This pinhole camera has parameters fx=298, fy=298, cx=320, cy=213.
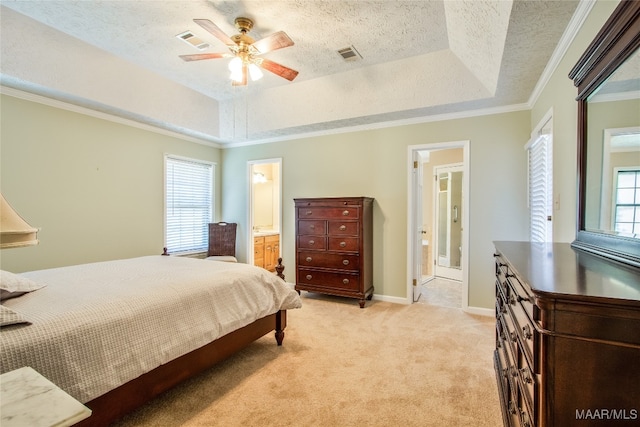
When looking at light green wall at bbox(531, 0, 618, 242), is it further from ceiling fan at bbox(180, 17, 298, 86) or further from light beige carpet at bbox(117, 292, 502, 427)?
ceiling fan at bbox(180, 17, 298, 86)

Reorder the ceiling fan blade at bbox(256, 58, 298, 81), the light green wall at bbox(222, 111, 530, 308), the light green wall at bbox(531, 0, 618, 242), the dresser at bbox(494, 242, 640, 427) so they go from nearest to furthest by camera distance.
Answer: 1. the dresser at bbox(494, 242, 640, 427)
2. the light green wall at bbox(531, 0, 618, 242)
3. the ceiling fan blade at bbox(256, 58, 298, 81)
4. the light green wall at bbox(222, 111, 530, 308)

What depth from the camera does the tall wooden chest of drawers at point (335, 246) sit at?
3.86 meters

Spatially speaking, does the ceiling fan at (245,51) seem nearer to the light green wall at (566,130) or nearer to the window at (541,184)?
the light green wall at (566,130)

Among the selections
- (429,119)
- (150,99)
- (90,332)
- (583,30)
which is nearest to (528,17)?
(583,30)

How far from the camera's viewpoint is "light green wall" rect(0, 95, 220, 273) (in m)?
3.01

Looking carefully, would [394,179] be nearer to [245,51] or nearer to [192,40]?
[245,51]

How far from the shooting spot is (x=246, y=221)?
5191mm

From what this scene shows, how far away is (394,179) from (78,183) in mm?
3870

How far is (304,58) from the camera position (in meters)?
3.36

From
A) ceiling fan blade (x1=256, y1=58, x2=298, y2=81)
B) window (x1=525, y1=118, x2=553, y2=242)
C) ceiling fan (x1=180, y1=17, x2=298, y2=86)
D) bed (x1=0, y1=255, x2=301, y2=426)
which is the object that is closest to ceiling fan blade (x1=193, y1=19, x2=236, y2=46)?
ceiling fan (x1=180, y1=17, x2=298, y2=86)

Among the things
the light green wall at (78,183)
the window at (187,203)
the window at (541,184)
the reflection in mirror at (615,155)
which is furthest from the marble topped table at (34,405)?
the window at (187,203)

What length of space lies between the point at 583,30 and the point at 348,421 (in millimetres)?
2744

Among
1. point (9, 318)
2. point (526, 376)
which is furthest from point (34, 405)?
point (526, 376)

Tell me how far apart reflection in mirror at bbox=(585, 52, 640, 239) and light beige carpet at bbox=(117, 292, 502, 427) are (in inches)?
53.1
